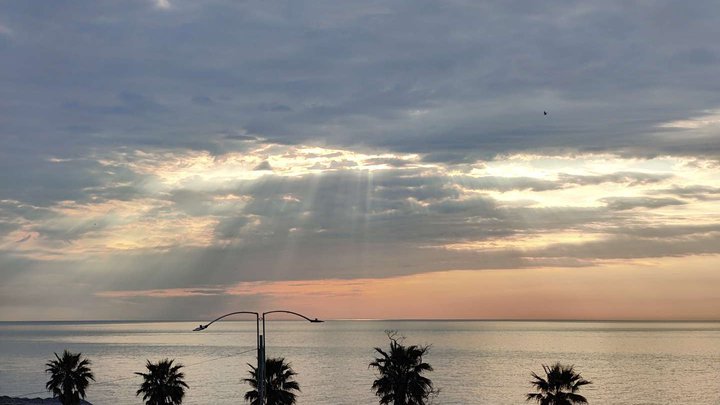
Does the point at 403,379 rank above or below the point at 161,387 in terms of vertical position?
below

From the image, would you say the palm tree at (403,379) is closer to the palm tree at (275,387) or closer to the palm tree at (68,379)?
the palm tree at (275,387)

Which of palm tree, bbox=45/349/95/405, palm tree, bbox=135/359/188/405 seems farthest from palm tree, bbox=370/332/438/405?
palm tree, bbox=45/349/95/405

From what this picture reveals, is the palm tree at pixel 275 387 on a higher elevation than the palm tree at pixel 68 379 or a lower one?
lower

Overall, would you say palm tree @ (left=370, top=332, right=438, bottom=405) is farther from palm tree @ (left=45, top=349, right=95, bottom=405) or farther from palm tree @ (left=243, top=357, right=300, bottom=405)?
palm tree @ (left=45, top=349, right=95, bottom=405)

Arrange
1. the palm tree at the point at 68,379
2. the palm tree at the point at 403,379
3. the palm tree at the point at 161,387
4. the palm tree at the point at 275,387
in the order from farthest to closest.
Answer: the palm tree at the point at 68,379, the palm tree at the point at 161,387, the palm tree at the point at 275,387, the palm tree at the point at 403,379

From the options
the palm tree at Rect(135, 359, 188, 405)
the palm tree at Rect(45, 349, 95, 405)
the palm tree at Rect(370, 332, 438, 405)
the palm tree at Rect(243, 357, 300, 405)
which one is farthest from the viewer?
the palm tree at Rect(45, 349, 95, 405)

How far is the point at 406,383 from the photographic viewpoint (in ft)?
197

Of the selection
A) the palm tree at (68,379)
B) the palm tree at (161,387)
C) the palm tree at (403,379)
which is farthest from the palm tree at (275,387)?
the palm tree at (68,379)

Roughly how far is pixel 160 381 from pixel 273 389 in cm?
1130

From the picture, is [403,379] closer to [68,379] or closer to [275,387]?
[275,387]

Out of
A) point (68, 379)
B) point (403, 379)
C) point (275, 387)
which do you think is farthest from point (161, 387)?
point (403, 379)

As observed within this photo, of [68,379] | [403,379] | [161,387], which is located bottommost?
[403,379]

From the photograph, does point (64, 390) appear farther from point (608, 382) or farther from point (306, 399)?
point (608, 382)

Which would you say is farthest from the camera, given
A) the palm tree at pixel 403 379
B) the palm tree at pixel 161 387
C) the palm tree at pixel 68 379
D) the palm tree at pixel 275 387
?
the palm tree at pixel 68 379
